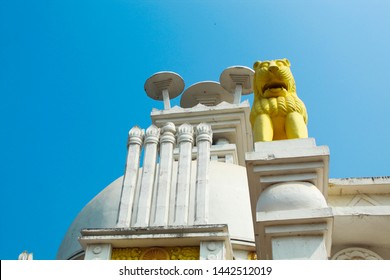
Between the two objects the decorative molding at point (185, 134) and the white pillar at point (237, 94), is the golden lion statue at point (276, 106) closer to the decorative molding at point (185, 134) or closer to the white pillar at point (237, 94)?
the decorative molding at point (185, 134)

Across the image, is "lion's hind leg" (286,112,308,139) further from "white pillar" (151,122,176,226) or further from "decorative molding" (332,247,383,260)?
"white pillar" (151,122,176,226)

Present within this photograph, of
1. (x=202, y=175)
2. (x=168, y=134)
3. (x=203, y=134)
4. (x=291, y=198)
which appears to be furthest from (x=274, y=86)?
(x=168, y=134)

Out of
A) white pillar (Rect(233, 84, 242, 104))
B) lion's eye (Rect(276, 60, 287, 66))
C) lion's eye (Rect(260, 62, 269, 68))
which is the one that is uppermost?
white pillar (Rect(233, 84, 242, 104))

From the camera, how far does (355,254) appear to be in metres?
5.86

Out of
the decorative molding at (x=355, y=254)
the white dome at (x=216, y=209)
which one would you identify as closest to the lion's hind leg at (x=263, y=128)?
the decorative molding at (x=355, y=254)

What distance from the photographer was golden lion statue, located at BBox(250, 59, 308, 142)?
20.7 ft

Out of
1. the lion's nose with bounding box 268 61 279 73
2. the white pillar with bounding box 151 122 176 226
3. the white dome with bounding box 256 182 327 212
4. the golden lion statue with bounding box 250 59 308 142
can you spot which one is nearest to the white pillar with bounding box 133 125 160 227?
the white pillar with bounding box 151 122 176 226

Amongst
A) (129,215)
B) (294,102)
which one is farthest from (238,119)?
(294,102)

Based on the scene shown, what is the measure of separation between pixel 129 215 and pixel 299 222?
4.36 m

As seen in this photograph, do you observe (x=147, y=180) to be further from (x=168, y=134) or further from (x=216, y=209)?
(x=216, y=209)

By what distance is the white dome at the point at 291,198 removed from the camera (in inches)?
215

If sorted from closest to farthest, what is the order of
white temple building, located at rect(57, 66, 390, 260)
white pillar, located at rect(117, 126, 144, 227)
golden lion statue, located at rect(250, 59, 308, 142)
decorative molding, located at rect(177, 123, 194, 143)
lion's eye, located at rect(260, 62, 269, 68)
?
white temple building, located at rect(57, 66, 390, 260), golden lion statue, located at rect(250, 59, 308, 142), lion's eye, located at rect(260, 62, 269, 68), white pillar, located at rect(117, 126, 144, 227), decorative molding, located at rect(177, 123, 194, 143)
